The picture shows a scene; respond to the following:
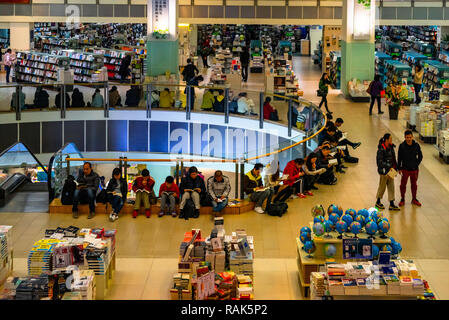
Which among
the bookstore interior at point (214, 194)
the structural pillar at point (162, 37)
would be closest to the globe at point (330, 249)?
the bookstore interior at point (214, 194)

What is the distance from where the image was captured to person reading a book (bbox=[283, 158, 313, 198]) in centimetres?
1368

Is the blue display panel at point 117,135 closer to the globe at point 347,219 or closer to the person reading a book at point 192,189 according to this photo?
Answer: the person reading a book at point 192,189

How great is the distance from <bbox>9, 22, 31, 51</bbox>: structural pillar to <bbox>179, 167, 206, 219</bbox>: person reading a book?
18.5m

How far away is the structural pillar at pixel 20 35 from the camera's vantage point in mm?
29438

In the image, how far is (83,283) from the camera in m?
8.90

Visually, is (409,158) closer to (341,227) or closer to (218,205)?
(218,205)

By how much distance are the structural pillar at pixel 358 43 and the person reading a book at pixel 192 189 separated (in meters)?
12.8

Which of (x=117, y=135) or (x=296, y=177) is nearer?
(x=296, y=177)

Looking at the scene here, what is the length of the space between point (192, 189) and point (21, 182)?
3877mm

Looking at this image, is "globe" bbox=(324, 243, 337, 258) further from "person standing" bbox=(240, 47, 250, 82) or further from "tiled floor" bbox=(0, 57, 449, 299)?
"person standing" bbox=(240, 47, 250, 82)

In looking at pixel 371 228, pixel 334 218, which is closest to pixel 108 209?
pixel 334 218

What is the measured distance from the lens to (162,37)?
79.6 feet

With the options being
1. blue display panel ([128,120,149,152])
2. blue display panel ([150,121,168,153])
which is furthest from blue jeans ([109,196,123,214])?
blue display panel ([128,120,149,152])
